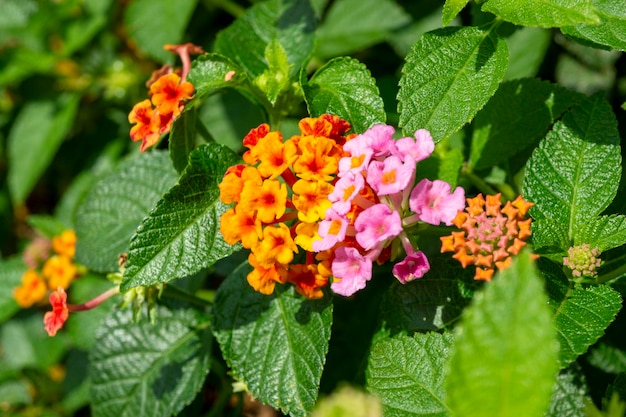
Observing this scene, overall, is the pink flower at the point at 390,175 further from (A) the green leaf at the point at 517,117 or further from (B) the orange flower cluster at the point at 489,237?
(A) the green leaf at the point at 517,117

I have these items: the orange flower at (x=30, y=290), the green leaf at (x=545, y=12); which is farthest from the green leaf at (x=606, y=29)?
the orange flower at (x=30, y=290)

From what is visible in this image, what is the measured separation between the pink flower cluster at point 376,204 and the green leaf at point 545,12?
264mm

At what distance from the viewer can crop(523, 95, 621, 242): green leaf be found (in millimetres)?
1260

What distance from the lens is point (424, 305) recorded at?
4.38 ft

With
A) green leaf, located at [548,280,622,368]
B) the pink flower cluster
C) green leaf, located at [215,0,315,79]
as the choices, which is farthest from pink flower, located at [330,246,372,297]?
green leaf, located at [215,0,315,79]

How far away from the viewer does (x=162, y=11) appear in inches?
88.7

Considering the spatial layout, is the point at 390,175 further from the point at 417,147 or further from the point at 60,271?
the point at 60,271

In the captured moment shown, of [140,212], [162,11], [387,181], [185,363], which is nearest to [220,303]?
[185,363]

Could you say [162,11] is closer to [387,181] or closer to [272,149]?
[272,149]

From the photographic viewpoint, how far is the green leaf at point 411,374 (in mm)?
1184

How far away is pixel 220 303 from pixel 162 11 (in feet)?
3.95

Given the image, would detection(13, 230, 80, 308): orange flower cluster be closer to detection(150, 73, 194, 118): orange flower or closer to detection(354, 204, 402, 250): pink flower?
detection(150, 73, 194, 118): orange flower

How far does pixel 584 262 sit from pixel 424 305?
1.02 ft

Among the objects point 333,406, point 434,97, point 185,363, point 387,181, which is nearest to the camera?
point 333,406
